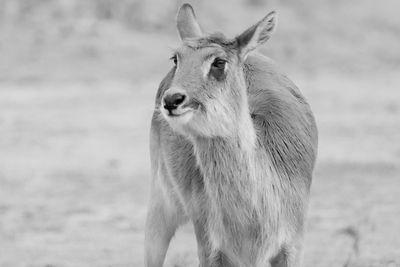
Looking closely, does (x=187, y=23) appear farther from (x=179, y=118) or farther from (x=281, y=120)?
(x=179, y=118)

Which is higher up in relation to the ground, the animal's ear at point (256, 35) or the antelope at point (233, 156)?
the animal's ear at point (256, 35)

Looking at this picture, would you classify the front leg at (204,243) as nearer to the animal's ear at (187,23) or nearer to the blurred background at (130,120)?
the animal's ear at (187,23)

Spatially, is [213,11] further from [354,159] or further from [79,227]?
[79,227]

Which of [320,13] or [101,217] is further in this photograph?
[320,13]

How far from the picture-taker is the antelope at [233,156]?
5.35m

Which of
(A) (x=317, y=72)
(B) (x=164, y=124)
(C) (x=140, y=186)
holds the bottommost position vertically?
(A) (x=317, y=72)

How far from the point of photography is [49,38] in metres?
19.1

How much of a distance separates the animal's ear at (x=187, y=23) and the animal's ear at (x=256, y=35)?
52 cm

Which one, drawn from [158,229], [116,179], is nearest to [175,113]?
[158,229]

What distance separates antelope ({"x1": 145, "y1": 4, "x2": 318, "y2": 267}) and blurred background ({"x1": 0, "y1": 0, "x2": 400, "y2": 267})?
175 cm

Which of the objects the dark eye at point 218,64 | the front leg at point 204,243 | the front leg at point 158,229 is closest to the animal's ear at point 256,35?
the dark eye at point 218,64

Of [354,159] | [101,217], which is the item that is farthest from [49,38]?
[101,217]

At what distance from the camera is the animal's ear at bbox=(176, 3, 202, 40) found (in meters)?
6.09

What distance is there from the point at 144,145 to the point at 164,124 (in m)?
6.40
